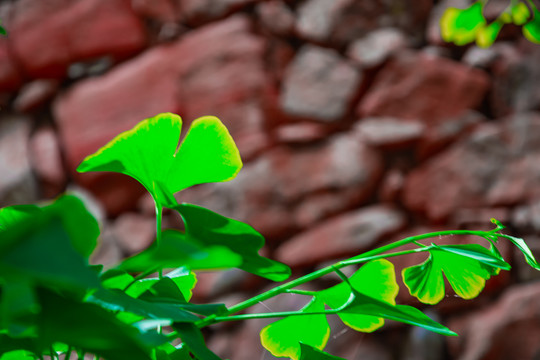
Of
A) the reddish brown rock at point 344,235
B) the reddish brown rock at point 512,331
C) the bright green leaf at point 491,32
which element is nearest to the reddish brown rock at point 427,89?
the reddish brown rock at point 344,235

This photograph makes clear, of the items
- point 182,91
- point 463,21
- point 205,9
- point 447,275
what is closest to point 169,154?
point 447,275

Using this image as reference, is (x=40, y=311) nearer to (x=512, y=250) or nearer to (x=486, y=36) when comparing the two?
(x=486, y=36)

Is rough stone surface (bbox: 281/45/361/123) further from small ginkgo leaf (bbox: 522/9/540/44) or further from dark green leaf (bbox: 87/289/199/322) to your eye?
dark green leaf (bbox: 87/289/199/322)

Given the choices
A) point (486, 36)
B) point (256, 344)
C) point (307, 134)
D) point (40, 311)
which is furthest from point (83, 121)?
point (40, 311)

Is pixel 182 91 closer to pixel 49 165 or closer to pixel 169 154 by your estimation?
pixel 49 165

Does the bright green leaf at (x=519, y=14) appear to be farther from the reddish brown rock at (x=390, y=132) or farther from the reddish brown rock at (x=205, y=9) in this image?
the reddish brown rock at (x=205, y=9)
